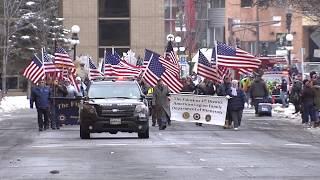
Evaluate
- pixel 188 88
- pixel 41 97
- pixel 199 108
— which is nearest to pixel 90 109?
pixel 41 97

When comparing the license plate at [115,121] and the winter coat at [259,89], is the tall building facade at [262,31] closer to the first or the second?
the winter coat at [259,89]

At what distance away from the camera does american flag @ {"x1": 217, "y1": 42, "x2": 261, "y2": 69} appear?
34.6 m

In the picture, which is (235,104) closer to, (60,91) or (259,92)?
(60,91)

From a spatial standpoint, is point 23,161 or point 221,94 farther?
point 221,94

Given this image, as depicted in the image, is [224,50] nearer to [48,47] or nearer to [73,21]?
[48,47]

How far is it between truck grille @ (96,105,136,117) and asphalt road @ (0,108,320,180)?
697mm

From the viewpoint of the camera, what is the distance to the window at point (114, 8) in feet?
Result: 293

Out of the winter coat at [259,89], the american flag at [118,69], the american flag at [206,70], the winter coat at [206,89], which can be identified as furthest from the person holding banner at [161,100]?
the american flag at [118,69]

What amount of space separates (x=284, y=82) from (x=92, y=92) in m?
25.4

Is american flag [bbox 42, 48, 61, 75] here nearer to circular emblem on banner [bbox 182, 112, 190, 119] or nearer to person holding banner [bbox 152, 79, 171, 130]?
person holding banner [bbox 152, 79, 171, 130]

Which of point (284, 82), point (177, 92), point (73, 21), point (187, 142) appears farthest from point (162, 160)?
point (73, 21)

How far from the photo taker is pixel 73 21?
8819 centimetres

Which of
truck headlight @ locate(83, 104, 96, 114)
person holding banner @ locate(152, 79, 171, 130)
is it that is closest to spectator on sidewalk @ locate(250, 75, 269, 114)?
person holding banner @ locate(152, 79, 171, 130)

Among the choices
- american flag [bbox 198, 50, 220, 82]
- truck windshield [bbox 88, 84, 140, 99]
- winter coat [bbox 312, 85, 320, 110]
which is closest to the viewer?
truck windshield [bbox 88, 84, 140, 99]
